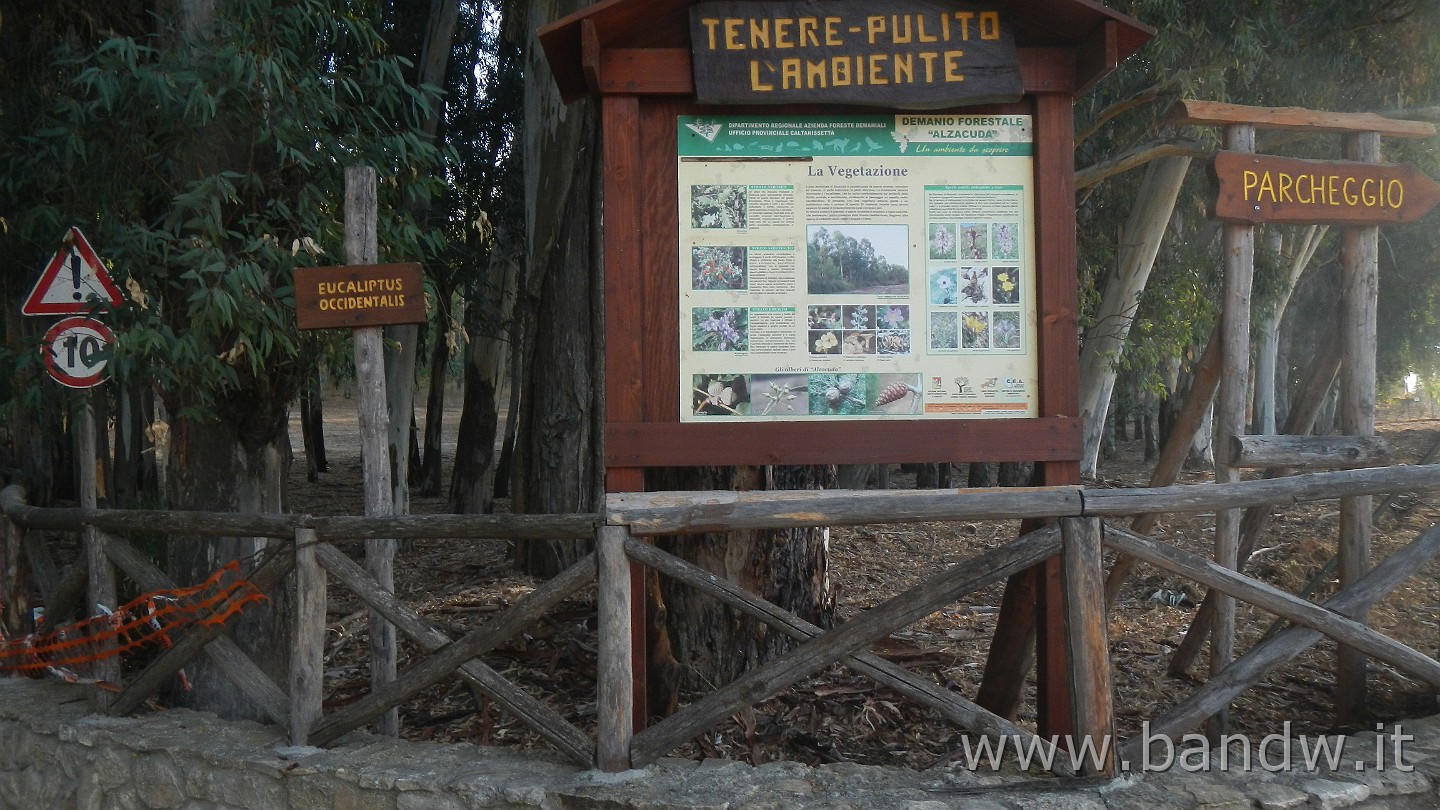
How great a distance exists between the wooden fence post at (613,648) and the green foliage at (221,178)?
2517 mm

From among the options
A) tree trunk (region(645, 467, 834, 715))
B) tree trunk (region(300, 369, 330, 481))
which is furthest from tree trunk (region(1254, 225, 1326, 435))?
tree trunk (region(300, 369, 330, 481))

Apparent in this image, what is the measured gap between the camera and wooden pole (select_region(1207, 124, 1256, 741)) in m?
5.04

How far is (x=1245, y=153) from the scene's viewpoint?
16.3ft

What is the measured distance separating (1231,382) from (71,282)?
243 inches

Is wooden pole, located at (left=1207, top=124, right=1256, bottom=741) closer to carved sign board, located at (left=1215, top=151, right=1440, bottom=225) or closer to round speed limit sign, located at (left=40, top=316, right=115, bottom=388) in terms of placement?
carved sign board, located at (left=1215, top=151, right=1440, bottom=225)

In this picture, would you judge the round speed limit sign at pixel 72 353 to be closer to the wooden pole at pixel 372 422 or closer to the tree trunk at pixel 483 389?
the wooden pole at pixel 372 422

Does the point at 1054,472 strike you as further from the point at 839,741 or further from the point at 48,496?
the point at 48,496

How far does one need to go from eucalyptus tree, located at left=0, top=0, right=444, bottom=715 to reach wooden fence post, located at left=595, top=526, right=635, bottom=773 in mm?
2455

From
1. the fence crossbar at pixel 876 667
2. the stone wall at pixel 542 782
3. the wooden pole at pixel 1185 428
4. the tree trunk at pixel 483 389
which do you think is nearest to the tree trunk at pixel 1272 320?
the wooden pole at pixel 1185 428

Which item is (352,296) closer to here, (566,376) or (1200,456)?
(566,376)

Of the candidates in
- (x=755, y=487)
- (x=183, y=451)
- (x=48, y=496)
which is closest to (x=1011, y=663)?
(x=755, y=487)

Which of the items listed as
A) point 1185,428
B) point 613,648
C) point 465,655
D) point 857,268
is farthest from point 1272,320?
point 465,655

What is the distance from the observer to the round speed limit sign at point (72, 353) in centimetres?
645

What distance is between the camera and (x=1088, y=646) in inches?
161
